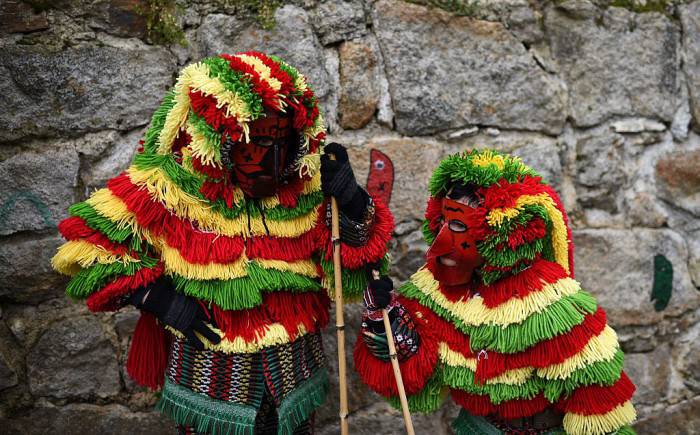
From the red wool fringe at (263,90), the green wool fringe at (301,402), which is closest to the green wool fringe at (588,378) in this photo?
the green wool fringe at (301,402)

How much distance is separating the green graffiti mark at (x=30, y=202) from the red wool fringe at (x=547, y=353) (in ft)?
5.22

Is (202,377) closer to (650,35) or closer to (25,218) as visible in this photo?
(25,218)

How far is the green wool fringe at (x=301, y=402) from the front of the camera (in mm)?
2160

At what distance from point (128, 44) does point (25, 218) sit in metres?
0.72

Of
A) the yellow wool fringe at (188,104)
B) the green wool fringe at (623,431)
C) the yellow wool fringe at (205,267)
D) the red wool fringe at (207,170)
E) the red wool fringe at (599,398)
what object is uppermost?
the yellow wool fringe at (188,104)

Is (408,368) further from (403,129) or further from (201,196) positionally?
(403,129)

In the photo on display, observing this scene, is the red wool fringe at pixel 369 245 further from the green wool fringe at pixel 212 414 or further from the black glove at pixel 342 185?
the green wool fringe at pixel 212 414

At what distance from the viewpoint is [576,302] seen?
202cm

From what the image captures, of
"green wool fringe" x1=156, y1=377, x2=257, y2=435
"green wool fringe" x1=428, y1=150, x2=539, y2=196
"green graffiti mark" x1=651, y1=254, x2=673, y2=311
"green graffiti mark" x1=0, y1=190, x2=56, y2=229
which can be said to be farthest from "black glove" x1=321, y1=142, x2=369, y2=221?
"green graffiti mark" x1=651, y1=254, x2=673, y2=311

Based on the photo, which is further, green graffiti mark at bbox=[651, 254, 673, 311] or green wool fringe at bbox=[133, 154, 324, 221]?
green graffiti mark at bbox=[651, 254, 673, 311]

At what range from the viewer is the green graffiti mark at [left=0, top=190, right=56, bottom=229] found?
2.53m

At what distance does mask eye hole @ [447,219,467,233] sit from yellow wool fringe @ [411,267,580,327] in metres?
Answer: 0.22

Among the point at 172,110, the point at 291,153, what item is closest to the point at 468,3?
the point at 291,153

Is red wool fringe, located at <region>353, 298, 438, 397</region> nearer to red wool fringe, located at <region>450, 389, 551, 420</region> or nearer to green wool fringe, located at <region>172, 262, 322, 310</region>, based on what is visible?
red wool fringe, located at <region>450, 389, 551, 420</region>
